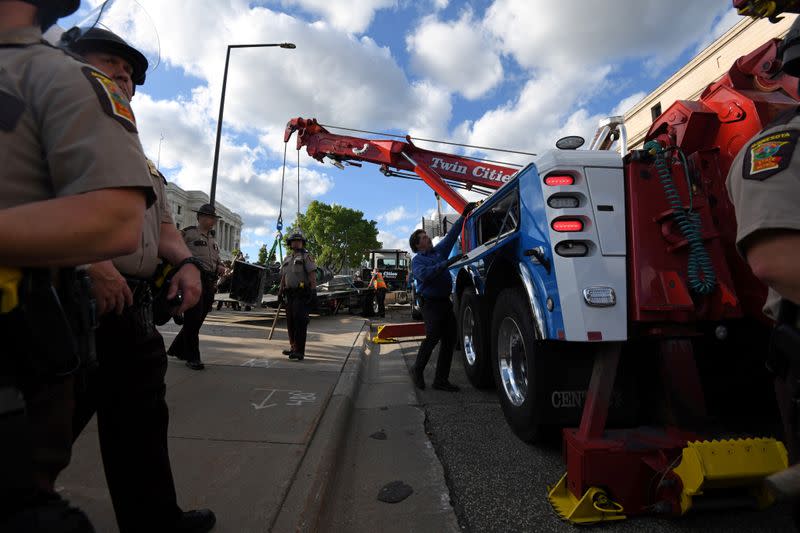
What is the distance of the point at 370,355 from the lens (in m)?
7.07

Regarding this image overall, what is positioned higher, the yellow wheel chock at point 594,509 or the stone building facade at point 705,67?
the stone building facade at point 705,67

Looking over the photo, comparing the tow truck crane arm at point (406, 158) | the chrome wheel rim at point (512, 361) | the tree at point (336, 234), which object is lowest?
the chrome wheel rim at point (512, 361)

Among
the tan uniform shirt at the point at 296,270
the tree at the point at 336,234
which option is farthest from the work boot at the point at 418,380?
the tree at the point at 336,234

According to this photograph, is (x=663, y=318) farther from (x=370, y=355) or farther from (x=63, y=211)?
(x=370, y=355)

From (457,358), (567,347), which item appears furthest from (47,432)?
(457,358)

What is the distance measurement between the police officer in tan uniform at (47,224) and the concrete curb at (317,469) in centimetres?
130

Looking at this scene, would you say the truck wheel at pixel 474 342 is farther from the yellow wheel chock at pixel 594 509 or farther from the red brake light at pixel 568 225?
the yellow wheel chock at pixel 594 509

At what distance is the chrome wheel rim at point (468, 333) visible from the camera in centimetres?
471

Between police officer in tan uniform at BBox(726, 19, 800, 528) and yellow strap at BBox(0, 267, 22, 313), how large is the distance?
152 cm

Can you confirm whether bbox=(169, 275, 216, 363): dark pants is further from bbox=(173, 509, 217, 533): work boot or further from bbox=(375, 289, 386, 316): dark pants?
bbox=(375, 289, 386, 316): dark pants

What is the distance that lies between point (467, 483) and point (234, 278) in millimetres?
6799

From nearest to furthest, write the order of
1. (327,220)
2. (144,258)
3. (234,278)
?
(144,258) < (234,278) < (327,220)

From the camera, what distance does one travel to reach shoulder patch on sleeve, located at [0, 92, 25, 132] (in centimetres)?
84

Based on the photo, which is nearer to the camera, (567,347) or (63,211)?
(63,211)
